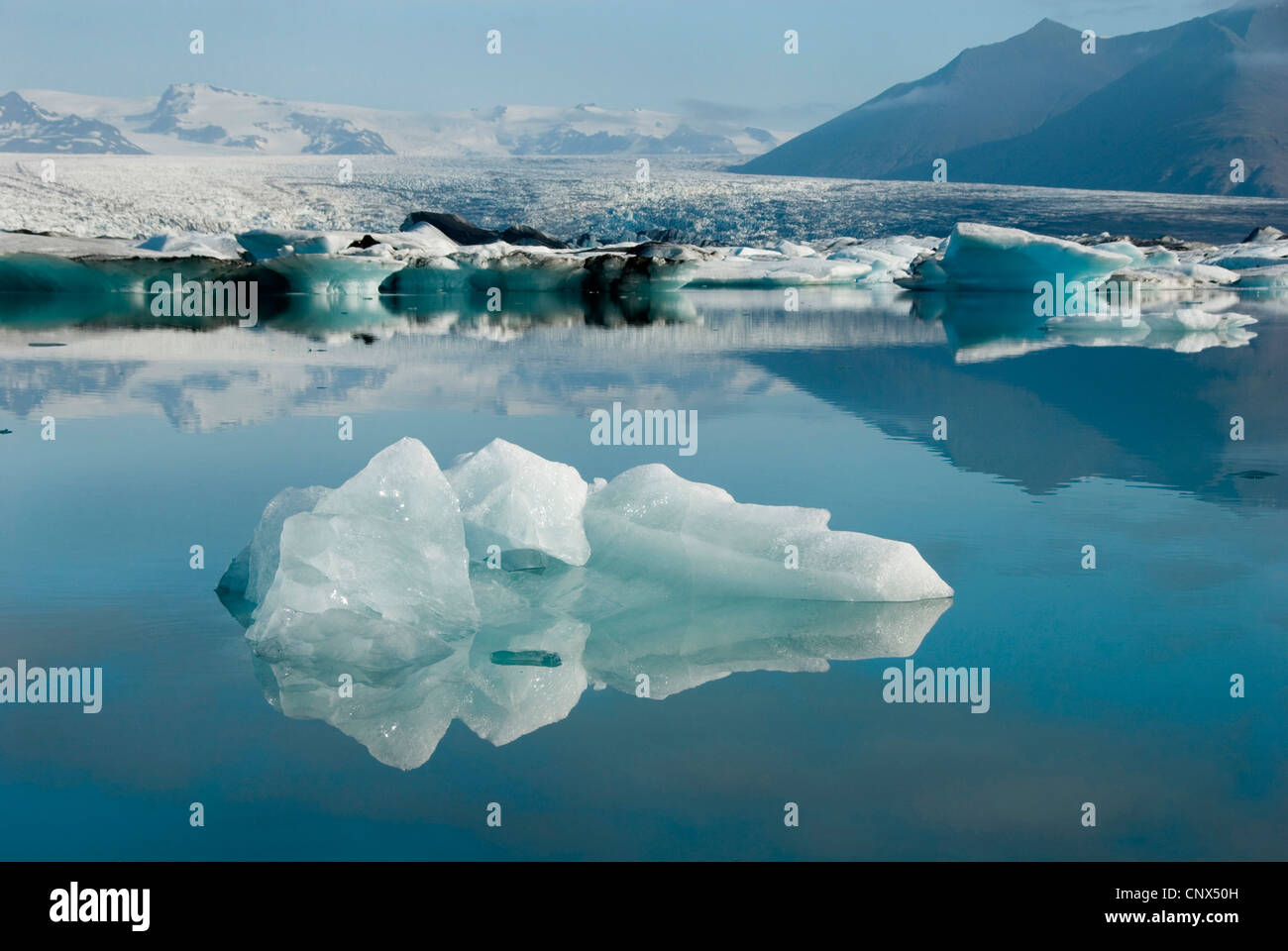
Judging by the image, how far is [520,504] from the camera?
3578 mm

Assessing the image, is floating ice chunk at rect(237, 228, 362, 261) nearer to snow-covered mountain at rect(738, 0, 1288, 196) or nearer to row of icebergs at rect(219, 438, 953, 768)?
row of icebergs at rect(219, 438, 953, 768)

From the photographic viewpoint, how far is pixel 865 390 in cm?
877

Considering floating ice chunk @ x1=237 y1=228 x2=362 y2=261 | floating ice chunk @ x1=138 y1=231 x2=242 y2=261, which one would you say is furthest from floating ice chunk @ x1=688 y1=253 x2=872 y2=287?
floating ice chunk @ x1=138 y1=231 x2=242 y2=261

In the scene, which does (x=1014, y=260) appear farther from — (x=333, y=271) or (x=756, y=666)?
(x=756, y=666)

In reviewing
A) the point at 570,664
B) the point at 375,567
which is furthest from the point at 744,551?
the point at 375,567

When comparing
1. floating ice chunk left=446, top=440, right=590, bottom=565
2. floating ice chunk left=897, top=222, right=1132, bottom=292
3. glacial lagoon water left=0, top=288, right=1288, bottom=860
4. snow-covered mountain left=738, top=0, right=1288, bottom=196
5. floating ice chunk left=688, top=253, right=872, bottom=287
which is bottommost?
glacial lagoon water left=0, top=288, right=1288, bottom=860

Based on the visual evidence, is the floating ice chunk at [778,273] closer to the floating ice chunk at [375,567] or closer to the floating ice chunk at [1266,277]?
the floating ice chunk at [1266,277]

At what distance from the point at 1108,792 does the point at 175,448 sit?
511cm

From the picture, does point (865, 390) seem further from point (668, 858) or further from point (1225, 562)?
point (668, 858)

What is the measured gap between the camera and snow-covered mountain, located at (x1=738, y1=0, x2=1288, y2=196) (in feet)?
302

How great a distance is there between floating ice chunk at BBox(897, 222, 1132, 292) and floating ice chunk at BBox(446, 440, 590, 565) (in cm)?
1350

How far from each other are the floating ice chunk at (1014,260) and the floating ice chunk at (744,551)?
1341 centimetres

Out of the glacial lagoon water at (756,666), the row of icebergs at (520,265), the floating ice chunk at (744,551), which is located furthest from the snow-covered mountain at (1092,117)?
the floating ice chunk at (744,551)
